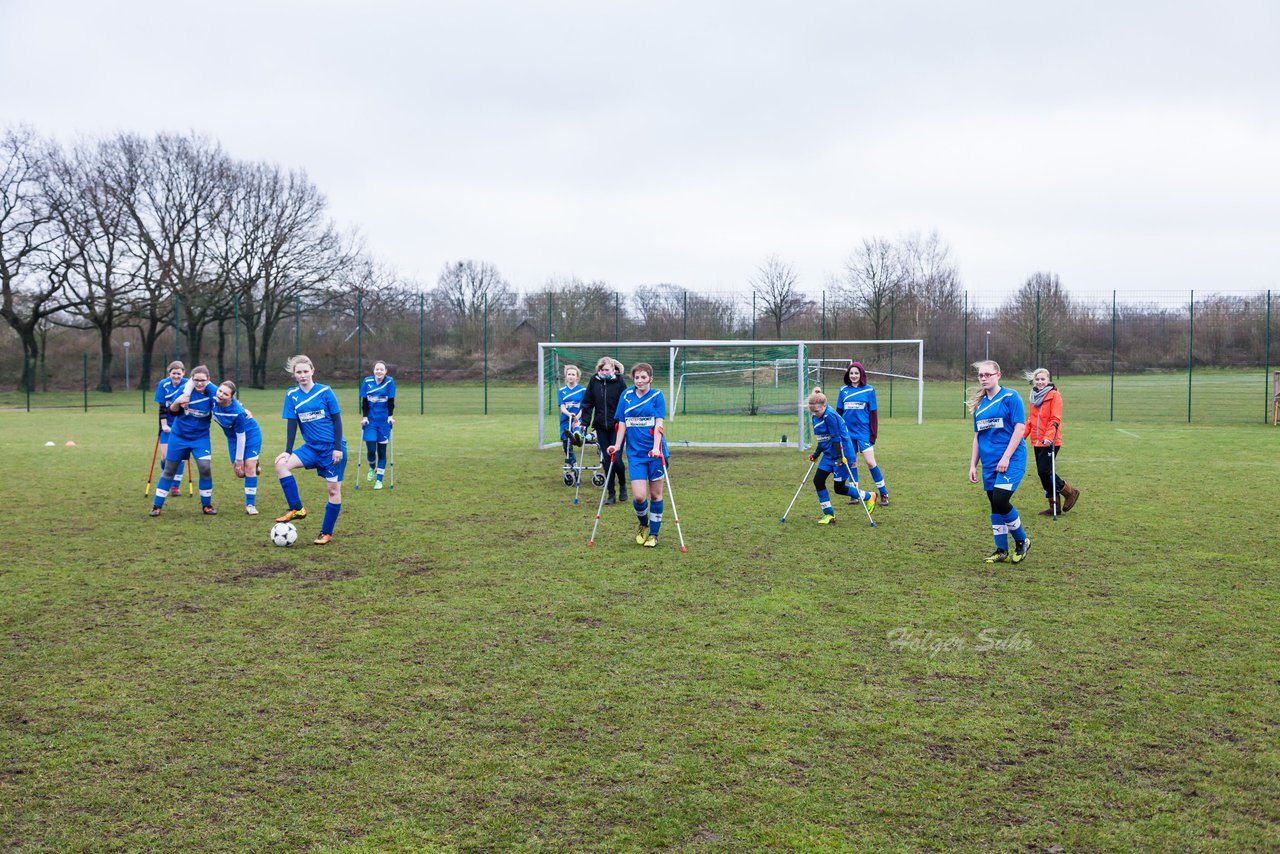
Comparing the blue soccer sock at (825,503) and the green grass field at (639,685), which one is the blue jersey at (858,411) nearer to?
the green grass field at (639,685)

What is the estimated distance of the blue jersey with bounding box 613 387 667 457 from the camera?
925cm

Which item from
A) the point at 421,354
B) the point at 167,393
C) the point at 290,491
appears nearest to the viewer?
the point at 290,491

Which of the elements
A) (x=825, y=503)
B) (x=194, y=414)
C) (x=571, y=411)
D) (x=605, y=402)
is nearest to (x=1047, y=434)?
(x=825, y=503)

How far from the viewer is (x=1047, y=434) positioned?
11.2 m

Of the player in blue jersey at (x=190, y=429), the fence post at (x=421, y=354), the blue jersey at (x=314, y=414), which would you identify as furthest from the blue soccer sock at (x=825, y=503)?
the fence post at (x=421, y=354)

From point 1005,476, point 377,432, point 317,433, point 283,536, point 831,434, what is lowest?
point 283,536

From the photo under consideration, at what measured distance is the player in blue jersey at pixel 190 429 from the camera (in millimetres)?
11273

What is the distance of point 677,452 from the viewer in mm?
19688

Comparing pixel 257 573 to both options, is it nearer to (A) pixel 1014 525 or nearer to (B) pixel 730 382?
(A) pixel 1014 525

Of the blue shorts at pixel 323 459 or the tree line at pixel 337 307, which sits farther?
the tree line at pixel 337 307

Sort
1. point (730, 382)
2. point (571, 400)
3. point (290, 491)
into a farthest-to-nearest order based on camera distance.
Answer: point (730, 382) → point (571, 400) → point (290, 491)

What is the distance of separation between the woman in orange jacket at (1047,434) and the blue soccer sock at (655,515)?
460 centimetres

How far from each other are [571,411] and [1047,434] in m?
6.70

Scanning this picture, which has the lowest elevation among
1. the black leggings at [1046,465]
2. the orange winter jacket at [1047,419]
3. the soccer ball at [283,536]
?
the soccer ball at [283,536]
